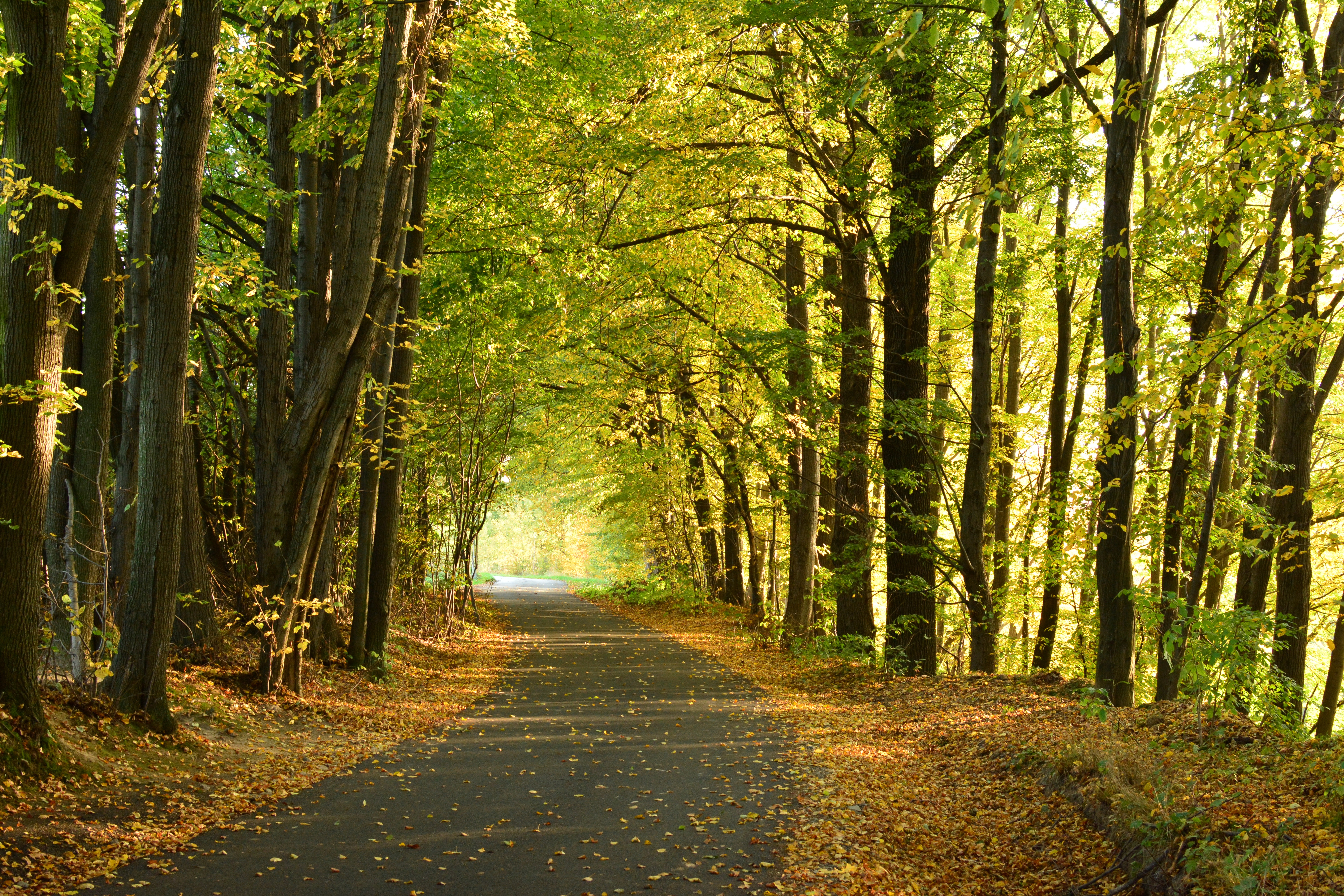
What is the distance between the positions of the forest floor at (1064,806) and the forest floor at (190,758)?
3845mm

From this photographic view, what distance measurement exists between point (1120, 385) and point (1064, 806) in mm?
3776

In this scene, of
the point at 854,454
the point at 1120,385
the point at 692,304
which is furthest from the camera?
the point at 692,304

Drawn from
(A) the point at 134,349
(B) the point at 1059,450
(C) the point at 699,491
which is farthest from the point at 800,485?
(A) the point at 134,349

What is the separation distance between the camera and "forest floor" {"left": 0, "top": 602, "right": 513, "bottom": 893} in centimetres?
531

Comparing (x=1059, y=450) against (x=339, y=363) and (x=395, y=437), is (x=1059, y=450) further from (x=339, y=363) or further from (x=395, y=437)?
(x=339, y=363)

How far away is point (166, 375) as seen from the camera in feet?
25.0

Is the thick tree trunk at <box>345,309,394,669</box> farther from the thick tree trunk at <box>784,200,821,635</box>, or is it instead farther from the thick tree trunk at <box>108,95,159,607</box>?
the thick tree trunk at <box>784,200,821,635</box>

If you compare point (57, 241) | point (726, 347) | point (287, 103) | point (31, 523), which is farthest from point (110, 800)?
point (726, 347)

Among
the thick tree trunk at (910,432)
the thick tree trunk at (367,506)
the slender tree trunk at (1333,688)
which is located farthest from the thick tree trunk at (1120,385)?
the thick tree trunk at (367,506)

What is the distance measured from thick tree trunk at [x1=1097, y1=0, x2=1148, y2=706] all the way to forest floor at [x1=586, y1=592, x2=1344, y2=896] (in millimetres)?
670

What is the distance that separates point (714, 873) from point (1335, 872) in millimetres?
3046

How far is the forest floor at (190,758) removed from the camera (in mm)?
→ 5312

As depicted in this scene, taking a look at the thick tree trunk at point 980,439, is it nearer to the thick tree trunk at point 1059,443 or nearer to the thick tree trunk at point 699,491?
the thick tree trunk at point 1059,443

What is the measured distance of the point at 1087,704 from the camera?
7.42 m
